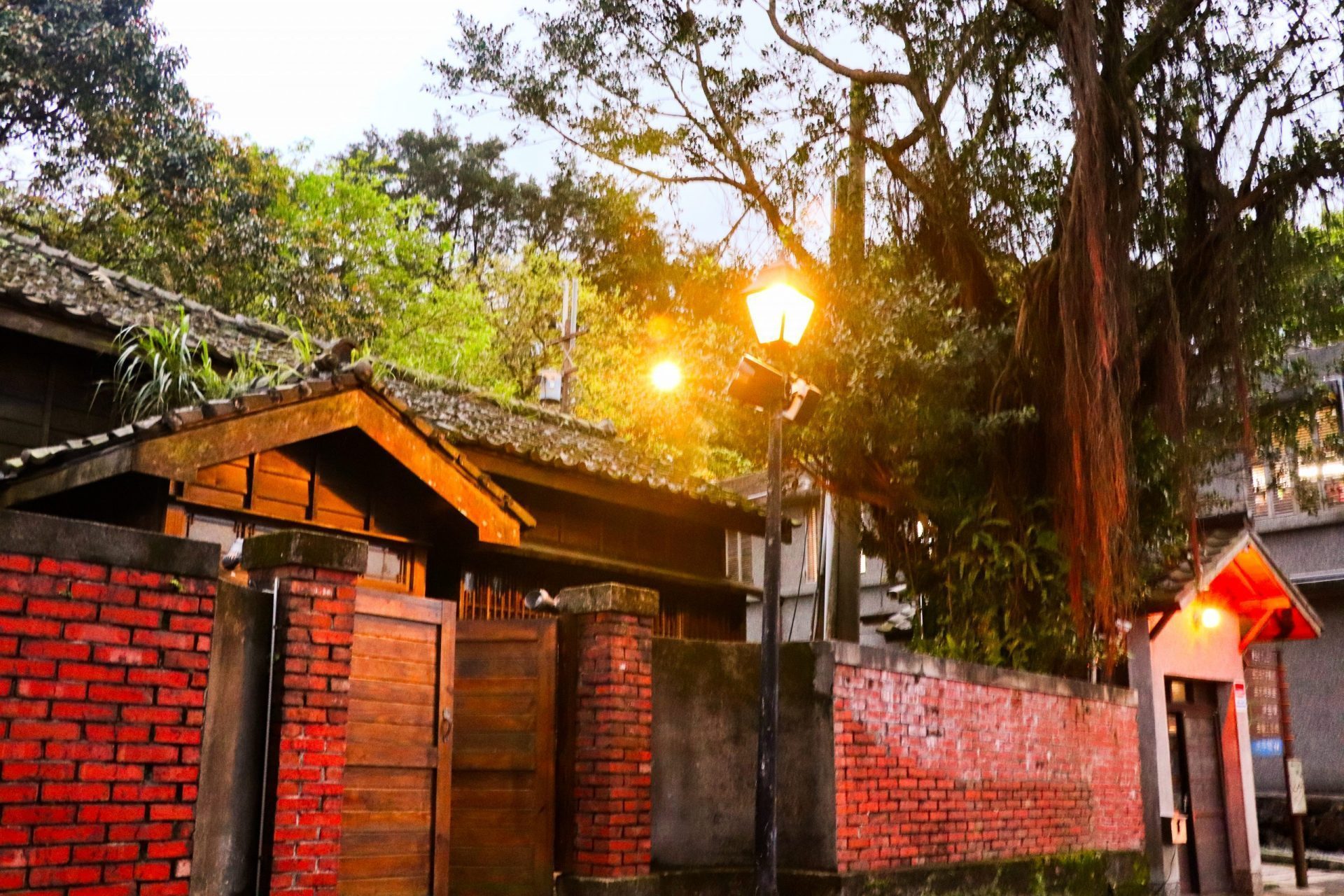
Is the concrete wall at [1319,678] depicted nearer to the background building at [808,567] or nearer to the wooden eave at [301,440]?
the background building at [808,567]

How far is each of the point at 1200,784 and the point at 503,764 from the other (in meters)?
10.8

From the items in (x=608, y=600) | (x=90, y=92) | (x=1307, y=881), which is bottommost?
(x=1307, y=881)

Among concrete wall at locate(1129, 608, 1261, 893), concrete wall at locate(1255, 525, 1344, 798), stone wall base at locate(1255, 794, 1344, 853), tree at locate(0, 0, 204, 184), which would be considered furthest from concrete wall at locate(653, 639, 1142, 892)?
tree at locate(0, 0, 204, 184)

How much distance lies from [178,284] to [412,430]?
1377cm

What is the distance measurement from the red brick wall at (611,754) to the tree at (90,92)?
17764 mm

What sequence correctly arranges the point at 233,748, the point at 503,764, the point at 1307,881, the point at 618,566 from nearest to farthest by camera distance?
the point at 233,748 < the point at 503,764 < the point at 618,566 < the point at 1307,881

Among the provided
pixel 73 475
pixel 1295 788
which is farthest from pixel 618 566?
pixel 1295 788

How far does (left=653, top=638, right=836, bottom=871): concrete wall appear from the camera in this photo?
8.84m

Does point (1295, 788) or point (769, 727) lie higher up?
point (769, 727)

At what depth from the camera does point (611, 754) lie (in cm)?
816

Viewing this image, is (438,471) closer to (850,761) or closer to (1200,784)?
(850,761)

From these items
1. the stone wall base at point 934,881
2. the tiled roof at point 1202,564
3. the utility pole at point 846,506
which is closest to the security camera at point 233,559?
the stone wall base at point 934,881

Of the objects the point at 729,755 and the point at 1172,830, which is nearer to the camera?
the point at 729,755

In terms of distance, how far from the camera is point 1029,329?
40.9 ft
